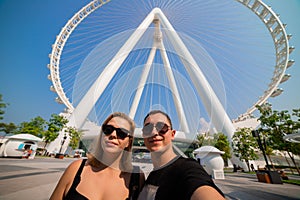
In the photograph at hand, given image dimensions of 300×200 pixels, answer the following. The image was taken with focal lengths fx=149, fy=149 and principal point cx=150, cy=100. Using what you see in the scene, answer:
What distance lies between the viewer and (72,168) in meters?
1.32

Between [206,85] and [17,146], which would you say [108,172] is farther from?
[17,146]

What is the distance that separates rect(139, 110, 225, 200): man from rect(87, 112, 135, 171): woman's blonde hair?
0.18m

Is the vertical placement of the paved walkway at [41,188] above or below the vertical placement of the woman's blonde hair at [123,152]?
below

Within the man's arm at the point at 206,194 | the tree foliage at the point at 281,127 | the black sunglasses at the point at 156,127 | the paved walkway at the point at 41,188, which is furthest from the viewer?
the tree foliage at the point at 281,127

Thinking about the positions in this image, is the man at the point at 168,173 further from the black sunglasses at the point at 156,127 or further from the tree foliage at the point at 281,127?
the tree foliage at the point at 281,127

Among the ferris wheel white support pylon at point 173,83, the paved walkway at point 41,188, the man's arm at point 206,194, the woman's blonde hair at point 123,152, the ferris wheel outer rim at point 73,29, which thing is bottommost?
the paved walkway at point 41,188

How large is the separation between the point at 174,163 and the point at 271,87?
4552 cm

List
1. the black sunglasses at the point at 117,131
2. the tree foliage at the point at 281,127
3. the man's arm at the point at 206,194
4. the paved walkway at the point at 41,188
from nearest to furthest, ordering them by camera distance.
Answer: the man's arm at the point at 206,194 < the black sunglasses at the point at 117,131 < the paved walkway at the point at 41,188 < the tree foliage at the point at 281,127

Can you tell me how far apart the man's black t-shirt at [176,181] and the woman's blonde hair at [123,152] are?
0.31m

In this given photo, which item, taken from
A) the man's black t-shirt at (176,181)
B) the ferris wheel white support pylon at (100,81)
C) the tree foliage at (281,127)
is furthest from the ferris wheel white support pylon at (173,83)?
the tree foliage at (281,127)

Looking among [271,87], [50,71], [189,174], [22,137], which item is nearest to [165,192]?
[189,174]

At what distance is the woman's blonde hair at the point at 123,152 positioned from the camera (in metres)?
1.27

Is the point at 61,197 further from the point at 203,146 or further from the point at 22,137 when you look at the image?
the point at 22,137

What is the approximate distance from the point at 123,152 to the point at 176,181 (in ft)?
1.69
